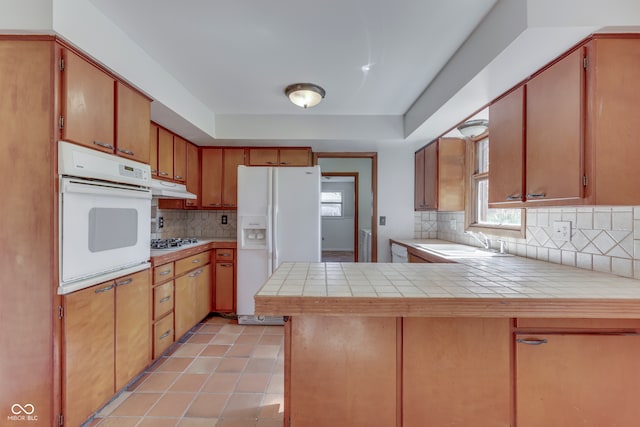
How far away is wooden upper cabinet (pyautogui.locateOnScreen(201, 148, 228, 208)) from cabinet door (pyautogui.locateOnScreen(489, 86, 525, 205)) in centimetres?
289

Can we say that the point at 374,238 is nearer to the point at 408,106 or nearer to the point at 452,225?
the point at 452,225

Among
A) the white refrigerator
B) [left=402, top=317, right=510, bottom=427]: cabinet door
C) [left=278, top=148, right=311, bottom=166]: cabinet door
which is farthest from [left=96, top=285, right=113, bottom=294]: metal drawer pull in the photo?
[left=278, top=148, right=311, bottom=166]: cabinet door

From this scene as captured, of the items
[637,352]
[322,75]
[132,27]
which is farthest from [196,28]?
[637,352]

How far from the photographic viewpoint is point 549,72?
4.86 feet

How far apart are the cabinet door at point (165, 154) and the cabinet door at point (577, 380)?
3.01 metres

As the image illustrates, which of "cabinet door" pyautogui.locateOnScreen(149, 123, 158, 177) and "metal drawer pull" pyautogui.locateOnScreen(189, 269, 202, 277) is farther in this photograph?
"metal drawer pull" pyautogui.locateOnScreen(189, 269, 202, 277)

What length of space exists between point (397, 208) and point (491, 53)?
7.81 ft

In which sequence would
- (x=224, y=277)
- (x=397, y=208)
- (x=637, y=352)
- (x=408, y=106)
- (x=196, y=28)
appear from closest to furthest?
(x=637, y=352) < (x=196, y=28) < (x=408, y=106) < (x=224, y=277) < (x=397, y=208)

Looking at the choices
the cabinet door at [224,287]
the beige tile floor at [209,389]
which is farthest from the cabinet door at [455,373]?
the cabinet door at [224,287]

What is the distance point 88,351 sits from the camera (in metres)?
1.54

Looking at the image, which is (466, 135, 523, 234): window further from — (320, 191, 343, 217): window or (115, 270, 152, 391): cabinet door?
(320, 191, 343, 217): window

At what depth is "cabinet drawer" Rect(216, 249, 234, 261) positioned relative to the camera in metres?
3.24

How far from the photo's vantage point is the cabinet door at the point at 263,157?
3.51 meters

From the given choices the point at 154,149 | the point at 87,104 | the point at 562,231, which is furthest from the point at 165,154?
the point at 562,231
